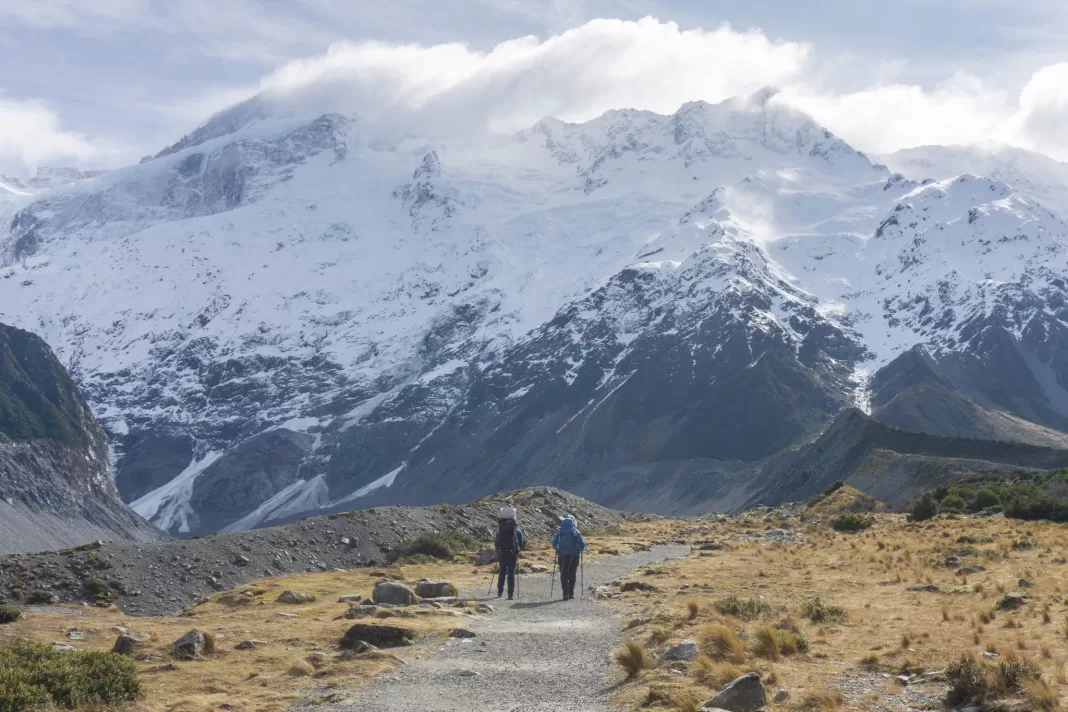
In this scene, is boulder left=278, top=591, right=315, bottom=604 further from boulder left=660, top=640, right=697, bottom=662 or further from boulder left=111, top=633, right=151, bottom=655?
boulder left=660, top=640, right=697, bottom=662

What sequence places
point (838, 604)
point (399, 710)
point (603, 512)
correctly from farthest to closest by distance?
point (603, 512) < point (838, 604) < point (399, 710)

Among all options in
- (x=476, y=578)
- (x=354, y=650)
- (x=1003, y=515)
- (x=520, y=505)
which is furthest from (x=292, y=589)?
(x=1003, y=515)

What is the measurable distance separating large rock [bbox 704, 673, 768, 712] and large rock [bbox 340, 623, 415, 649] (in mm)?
8267

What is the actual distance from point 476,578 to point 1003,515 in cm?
3310

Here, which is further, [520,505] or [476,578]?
[520,505]

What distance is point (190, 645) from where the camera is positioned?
21500mm

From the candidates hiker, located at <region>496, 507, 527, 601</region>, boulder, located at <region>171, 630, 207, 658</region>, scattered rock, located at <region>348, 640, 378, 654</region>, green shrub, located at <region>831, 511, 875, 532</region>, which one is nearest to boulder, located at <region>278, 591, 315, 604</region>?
hiker, located at <region>496, 507, 527, 601</region>

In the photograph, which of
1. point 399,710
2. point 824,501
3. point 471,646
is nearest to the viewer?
point 399,710

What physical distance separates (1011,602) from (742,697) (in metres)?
11.4

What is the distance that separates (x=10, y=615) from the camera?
25125 millimetres

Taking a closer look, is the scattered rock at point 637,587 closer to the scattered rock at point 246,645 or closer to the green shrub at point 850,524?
the scattered rock at point 246,645

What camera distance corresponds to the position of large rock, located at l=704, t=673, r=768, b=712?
636 inches

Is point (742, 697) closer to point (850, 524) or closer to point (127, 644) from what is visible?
point (127, 644)

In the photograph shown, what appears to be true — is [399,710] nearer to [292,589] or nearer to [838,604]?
[838,604]
